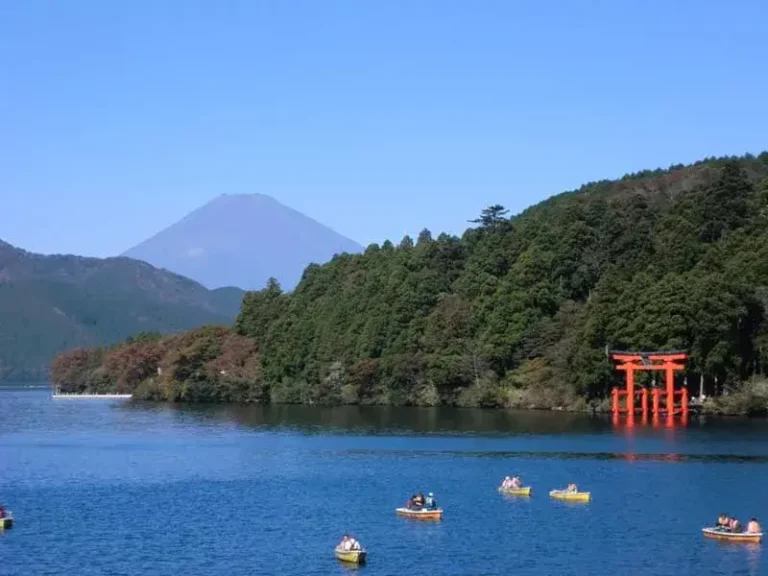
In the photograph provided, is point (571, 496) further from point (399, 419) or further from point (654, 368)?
point (399, 419)

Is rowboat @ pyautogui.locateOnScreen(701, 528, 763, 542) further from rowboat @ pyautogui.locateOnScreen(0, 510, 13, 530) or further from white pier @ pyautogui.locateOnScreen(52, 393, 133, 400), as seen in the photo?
white pier @ pyautogui.locateOnScreen(52, 393, 133, 400)

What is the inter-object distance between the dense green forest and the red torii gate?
1.42m

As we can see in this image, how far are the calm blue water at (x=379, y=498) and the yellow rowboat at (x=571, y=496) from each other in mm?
488

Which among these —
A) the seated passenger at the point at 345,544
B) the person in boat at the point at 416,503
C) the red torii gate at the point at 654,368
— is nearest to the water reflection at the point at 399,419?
the red torii gate at the point at 654,368

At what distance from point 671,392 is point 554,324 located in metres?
16.8

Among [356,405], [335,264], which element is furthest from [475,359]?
[335,264]

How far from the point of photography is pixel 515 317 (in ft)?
364

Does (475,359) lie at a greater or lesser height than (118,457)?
greater

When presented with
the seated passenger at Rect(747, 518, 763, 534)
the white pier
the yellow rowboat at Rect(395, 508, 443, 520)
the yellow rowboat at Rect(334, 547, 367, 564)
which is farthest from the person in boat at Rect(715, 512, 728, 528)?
the white pier

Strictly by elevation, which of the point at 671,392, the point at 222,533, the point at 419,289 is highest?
the point at 419,289

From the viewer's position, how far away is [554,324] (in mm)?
108375

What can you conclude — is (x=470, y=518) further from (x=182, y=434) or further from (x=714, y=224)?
(x=714, y=224)

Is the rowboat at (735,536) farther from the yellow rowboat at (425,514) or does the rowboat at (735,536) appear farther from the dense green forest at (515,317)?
the dense green forest at (515,317)

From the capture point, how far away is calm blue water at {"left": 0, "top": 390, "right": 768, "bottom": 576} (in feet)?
133
